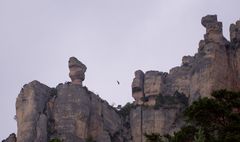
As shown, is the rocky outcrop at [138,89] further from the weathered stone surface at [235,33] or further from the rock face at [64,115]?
the weathered stone surface at [235,33]

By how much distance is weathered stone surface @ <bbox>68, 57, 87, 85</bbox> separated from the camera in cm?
8712

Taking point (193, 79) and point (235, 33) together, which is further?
point (235, 33)

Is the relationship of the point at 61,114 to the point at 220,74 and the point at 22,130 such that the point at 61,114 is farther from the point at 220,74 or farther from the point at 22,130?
the point at 220,74

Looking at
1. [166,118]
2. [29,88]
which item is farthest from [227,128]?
[29,88]

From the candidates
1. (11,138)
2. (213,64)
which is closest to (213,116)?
(213,64)

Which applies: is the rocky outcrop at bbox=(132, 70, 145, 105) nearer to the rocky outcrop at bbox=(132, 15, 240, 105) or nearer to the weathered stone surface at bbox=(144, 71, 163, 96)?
the weathered stone surface at bbox=(144, 71, 163, 96)

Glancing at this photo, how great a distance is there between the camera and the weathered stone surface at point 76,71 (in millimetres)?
A: 87125

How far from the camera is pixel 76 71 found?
286 ft

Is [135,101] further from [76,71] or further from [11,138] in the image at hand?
[11,138]

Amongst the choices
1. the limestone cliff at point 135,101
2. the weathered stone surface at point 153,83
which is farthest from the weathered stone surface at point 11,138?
the weathered stone surface at point 153,83

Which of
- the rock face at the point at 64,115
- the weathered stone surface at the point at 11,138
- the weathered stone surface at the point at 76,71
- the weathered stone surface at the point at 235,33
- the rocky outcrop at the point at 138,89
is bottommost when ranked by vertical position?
the weathered stone surface at the point at 11,138

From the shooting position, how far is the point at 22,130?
81.1 metres

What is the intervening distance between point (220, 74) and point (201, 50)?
4347 millimetres

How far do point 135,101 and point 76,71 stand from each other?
29.8 feet
